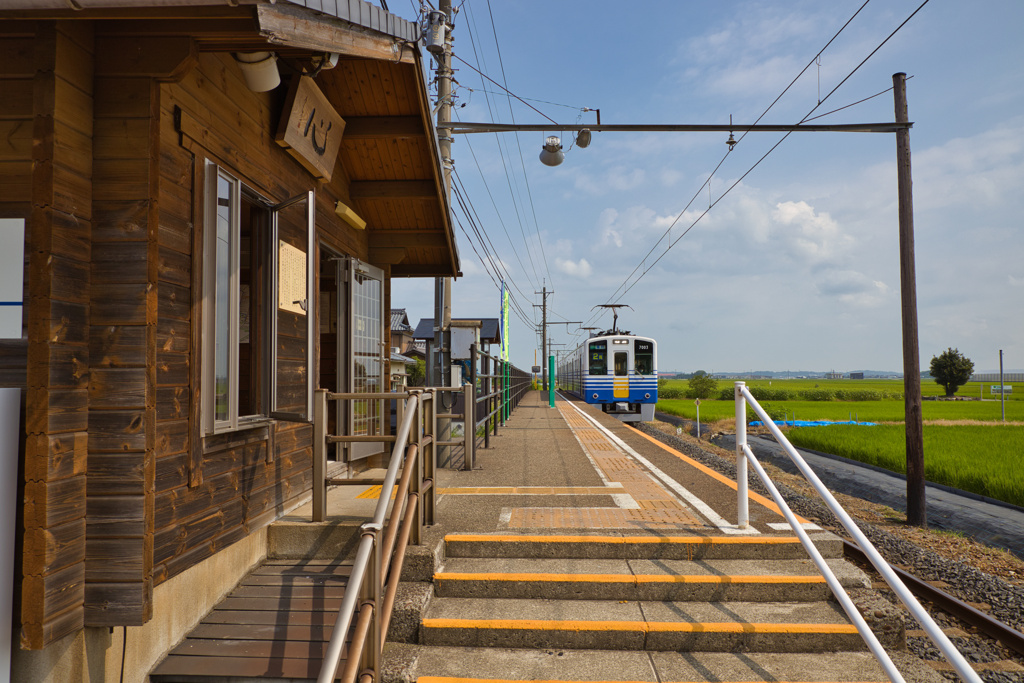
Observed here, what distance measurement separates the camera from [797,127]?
7742mm

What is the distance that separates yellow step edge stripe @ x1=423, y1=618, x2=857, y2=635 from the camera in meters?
3.25

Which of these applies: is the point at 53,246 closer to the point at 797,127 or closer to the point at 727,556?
the point at 727,556

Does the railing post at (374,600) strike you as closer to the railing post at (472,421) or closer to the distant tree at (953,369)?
the railing post at (472,421)

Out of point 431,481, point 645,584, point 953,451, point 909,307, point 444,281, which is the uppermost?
point 444,281

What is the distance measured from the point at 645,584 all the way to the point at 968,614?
8.82ft

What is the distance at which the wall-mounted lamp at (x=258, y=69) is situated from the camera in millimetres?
3547

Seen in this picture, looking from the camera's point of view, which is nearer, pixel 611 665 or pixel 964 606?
pixel 611 665

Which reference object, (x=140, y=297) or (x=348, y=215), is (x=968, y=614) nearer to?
(x=140, y=297)

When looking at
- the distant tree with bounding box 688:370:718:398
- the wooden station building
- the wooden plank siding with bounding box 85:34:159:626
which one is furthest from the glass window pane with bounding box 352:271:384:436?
the distant tree with bounding box 688:370:718:398

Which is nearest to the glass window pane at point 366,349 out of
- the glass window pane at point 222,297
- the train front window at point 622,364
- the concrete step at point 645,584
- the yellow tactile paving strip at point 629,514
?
the yellow tactile paving strip at point 629,514

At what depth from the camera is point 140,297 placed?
268 cm

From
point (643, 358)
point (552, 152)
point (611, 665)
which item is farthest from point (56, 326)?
point (643, 358)

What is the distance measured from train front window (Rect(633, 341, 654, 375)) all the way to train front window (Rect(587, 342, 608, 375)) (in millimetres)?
1066

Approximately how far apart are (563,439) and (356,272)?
6.03 metres
